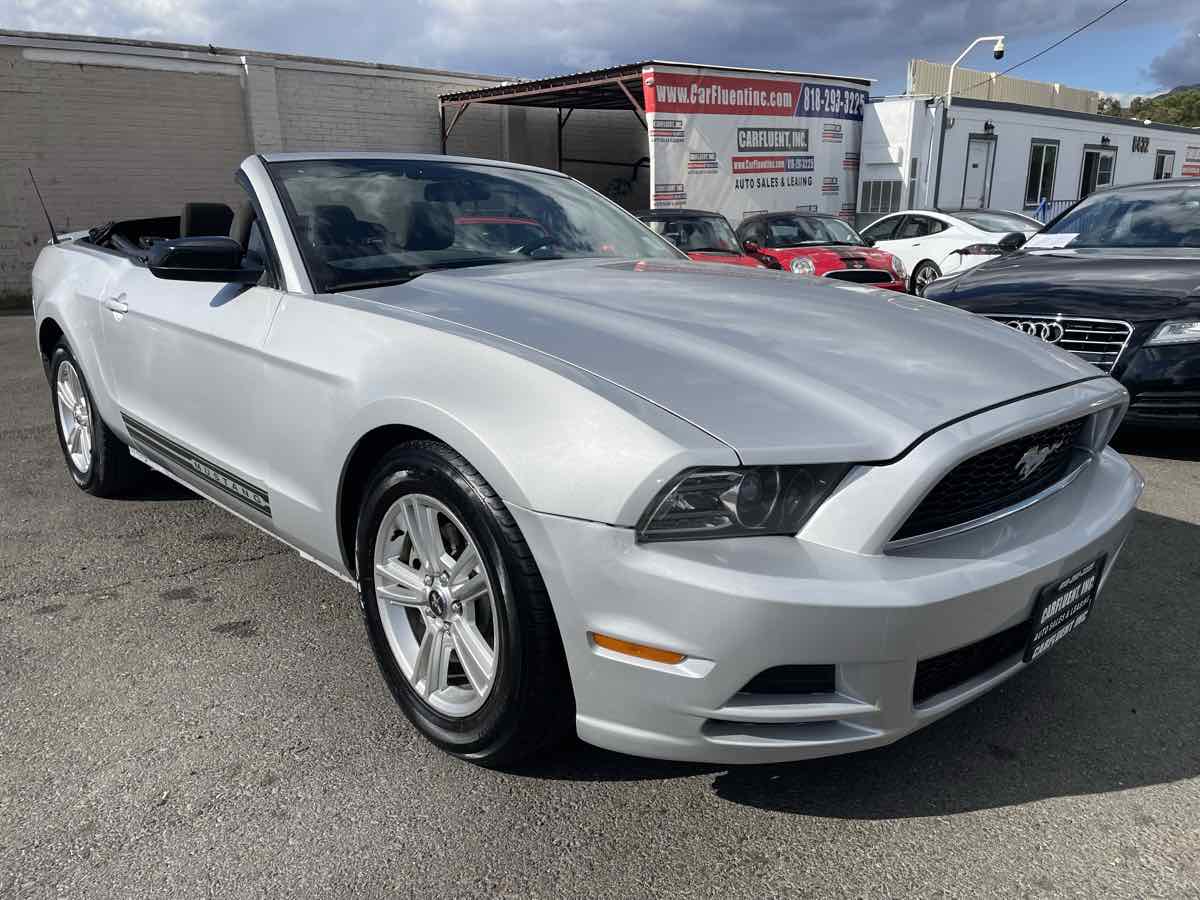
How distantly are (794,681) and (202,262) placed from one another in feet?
6.83

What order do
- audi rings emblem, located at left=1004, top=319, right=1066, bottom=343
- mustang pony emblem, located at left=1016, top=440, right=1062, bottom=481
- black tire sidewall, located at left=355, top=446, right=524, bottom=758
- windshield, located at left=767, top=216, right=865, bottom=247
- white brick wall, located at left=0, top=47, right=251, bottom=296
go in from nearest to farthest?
black tire sidewall, located at left=355, top=446, right=524, bottom=758 → mustang pony emblem, located at left=1016, top=440, right=1062, bottom=481 → audi rings emblem, located at left=1004, top=319, right=1066, bottom=343 → windshield, located at left=767, top=216, right=865, bottom=247 → white brick wall, located at left=0, top=47, right=251, bottom=296

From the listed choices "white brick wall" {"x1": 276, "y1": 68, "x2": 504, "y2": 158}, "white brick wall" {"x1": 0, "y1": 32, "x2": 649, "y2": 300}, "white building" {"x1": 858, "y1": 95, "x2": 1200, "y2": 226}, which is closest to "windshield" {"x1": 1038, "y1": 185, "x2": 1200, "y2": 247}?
"white brick wall" {"x1": 0, "y1": 32, "x2": 649, "y2": 300}

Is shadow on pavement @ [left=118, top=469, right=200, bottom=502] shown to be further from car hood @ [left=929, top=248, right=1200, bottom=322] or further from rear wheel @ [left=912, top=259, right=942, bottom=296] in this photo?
rear wheel @ [left=912, top=259, right=942, bottom=296]

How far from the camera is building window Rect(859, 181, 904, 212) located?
760 inches

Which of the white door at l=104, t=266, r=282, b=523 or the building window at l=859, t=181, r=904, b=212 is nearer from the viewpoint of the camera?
the white door at l=104, t=266, r=282, b=523

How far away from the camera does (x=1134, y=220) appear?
19.1 feet

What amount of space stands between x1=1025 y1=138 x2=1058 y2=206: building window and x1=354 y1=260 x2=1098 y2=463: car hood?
76.7 ft

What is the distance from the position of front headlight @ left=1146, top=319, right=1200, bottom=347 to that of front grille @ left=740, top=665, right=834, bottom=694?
12.2ft

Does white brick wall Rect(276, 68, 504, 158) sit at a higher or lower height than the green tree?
lower

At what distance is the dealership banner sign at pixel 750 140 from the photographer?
16.0 meters

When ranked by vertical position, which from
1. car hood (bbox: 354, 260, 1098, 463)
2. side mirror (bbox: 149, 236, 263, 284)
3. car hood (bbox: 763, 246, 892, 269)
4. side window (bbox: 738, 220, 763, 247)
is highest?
side mirror (bbox: 149, 236, 263, 284)

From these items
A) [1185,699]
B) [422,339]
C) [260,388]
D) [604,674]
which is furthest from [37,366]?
[1185,699]

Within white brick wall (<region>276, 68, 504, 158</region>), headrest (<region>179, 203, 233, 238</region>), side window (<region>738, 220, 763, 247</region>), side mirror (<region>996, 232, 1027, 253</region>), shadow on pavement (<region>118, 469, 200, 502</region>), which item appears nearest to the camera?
headrest (<region>179, 203, 233, 238</region>)

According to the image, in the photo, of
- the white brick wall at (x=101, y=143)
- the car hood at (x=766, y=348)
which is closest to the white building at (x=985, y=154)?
the white brick wall at (x=101, y=143)
